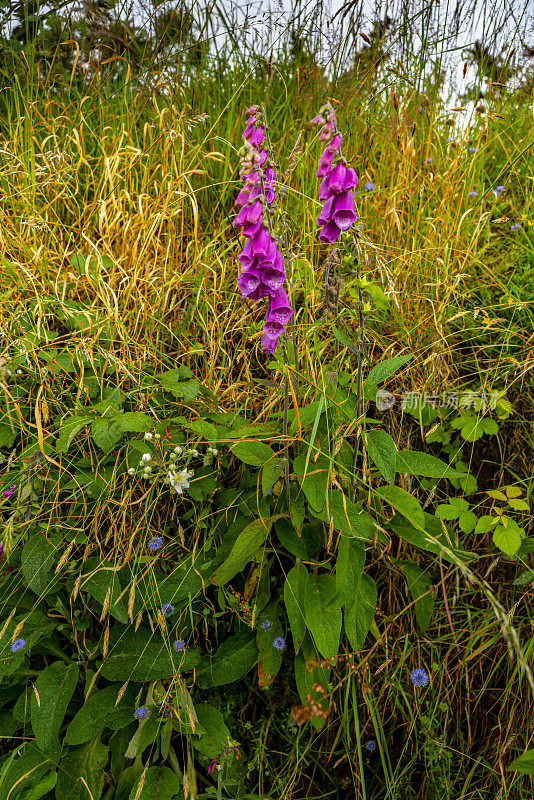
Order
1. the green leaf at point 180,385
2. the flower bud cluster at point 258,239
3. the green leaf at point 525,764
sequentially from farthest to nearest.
A: the green leaf at point 180,385, the flower bud cluster at point 258,239, the green leaf at point 525,764

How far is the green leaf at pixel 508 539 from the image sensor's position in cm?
138

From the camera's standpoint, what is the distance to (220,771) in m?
1.28

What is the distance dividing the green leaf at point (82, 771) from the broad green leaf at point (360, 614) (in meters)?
0.71

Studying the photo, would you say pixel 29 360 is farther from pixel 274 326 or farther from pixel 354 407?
pixel 354 407

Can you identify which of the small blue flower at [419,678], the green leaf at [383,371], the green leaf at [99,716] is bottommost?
the green leaf at [99,716]

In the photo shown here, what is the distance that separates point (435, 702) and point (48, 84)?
321 cm

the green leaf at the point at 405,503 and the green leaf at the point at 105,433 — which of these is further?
the green leaf at the point at 105,433

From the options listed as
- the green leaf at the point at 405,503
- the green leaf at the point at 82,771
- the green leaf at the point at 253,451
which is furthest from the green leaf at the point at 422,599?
the green leaf at the point at 82,771

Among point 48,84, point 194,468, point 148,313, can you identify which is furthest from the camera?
point 48,84

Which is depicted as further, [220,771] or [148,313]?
[148,313]

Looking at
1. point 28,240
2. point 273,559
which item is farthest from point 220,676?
point 28,240

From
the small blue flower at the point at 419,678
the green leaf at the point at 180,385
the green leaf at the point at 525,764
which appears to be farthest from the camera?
the green leaf at the point at 180,385

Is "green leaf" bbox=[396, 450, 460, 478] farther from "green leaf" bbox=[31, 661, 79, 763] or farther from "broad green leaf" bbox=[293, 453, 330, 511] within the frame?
"green leaf" bbox=[31, 661, 79, 763]

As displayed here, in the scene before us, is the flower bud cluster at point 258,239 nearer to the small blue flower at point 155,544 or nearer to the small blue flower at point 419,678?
the small blue flower at point 155,544
